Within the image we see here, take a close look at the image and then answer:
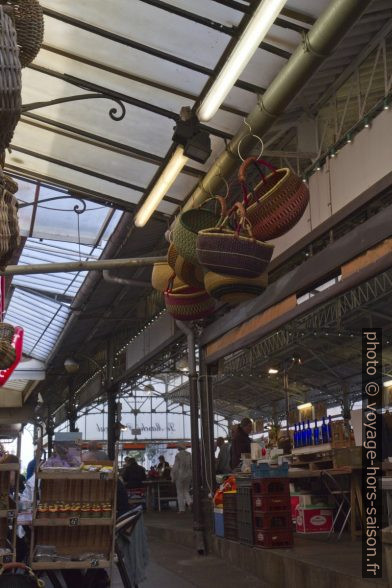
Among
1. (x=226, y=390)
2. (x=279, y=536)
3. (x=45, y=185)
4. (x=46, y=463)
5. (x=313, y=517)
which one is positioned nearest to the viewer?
(x=46, y=463)

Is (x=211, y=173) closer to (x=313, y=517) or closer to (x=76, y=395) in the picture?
(x=313, y=517)

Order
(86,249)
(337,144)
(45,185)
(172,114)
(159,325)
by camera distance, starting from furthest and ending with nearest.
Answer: (159,325) → (86,249) → (45,185) → (337,144) → (172,114)

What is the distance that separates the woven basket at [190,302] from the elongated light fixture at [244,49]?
123cm

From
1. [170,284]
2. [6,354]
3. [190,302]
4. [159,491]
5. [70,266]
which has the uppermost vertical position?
[70,266]

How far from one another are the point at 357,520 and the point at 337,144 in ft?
15.3

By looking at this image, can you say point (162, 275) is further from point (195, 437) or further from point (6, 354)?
point (195, 437)

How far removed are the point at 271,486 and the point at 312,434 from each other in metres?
2.23

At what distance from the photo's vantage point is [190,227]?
14.7ft

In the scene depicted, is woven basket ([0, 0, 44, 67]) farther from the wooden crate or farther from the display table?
the display table

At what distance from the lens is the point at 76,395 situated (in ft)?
81.7

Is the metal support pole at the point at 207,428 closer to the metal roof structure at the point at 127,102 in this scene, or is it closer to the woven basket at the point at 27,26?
the metal roof structure at the point at 127,102

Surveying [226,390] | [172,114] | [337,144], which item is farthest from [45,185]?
[226,390]

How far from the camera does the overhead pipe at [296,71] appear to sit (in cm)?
427

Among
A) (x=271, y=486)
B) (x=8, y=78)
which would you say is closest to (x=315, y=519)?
(x=271, y=486)
